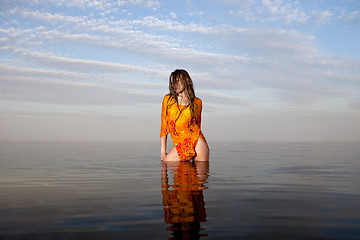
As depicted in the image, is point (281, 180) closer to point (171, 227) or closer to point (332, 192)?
point (332, 192)

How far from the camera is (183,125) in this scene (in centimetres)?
712

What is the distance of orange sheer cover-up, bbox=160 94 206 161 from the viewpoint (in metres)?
7.09

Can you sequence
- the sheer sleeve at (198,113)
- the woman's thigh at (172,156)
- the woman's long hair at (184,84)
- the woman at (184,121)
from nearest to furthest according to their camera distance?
the woman's long hair at (184,84)
the woman at (184,121)
the sheer sleeve at (198,113)
the woman's thigh at (172,156)

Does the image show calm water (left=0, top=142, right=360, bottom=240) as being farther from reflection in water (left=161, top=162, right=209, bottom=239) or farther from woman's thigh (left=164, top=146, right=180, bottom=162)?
woman's thigh (left=164, top=146, right=180, bottom=162)

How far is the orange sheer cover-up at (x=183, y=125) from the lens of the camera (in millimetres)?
7094

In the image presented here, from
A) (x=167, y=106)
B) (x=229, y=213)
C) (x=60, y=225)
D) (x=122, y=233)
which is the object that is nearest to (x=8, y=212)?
(x=60, y=225)

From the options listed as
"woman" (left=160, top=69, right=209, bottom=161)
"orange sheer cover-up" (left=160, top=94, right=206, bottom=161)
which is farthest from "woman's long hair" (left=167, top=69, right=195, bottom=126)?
"orange sheer cover-up" (left=160, top=94, right=206, bottom=161)

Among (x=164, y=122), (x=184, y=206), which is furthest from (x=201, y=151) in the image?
(x=184, y=206)

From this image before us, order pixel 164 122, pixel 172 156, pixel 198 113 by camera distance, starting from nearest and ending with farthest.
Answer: pixel 198 113 → pixel 164 122 → pixel 172 156

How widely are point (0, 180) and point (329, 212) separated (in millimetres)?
4669

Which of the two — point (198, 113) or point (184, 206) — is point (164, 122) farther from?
point (184, 206)

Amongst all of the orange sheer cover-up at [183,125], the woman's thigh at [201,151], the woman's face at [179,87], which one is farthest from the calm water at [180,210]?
the woman's face at [179,87]

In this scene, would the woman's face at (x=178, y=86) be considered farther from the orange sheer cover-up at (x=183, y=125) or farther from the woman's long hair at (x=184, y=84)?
the orange sheer cover-up at (x=183, y=125)

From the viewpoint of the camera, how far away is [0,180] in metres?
4.93
